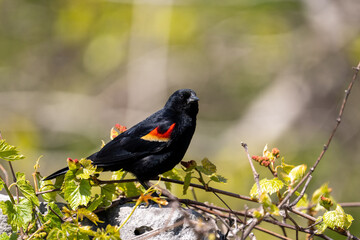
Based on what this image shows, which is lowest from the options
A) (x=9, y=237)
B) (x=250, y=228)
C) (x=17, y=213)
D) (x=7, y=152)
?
(x=9, y=237)

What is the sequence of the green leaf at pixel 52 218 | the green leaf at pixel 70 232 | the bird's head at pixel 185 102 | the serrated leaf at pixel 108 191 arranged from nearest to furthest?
the green leaf at pixel 70 232
the green leaf at pixel 52 218
the serrated leaf at pixel 108 191
the bird's head at pixel 185 102

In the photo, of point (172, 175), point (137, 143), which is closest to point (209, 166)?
point (172, 175)

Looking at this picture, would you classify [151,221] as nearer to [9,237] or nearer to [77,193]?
[77,193]

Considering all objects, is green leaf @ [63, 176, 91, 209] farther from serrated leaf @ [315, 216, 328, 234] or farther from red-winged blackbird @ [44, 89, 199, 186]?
serrated leaf @ [315, 216, 328, 234]

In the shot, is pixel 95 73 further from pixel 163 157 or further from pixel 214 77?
pixel 163 157

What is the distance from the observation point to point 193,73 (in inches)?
351

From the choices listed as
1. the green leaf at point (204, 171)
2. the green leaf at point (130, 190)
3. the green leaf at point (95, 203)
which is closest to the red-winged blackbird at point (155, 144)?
the green leaf at point (130, 190)

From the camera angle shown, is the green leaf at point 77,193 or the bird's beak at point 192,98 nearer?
the green leaf at point 77,193

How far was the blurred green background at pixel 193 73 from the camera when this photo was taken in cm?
769

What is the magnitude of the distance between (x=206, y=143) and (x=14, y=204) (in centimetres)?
533

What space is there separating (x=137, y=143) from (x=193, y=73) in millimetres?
5687

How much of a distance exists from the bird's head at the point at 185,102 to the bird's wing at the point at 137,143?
7.0 inches

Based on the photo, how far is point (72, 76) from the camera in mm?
9281

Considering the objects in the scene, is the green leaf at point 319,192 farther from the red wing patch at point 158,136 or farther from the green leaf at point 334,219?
the red wing patch at point 158,136
